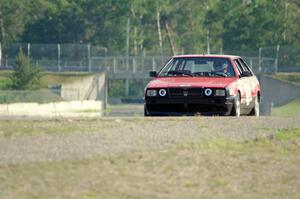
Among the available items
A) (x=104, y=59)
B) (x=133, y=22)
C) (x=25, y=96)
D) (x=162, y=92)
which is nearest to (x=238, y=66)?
(x=162, y=92)

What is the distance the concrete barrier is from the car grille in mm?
27095

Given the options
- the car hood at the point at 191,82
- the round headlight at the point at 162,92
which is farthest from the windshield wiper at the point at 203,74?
the round headlight at the point at 162,92

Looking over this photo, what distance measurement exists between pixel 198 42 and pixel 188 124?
10855 cm

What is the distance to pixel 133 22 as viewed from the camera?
4934 inches

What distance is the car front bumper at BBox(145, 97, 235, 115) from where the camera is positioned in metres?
23.5

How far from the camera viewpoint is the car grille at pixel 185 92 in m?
23.4

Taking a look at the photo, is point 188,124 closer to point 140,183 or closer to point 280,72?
point 140,183

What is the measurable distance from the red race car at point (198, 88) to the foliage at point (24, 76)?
57.4m

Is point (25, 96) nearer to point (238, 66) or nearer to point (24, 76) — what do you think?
point (24, 76)

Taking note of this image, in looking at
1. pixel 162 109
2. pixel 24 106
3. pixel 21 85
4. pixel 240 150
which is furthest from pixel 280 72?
pixel 240 150

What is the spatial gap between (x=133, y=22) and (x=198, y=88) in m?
102

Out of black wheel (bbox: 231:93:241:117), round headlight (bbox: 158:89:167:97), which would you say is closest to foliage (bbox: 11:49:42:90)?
black wheel (bbox: 231:93:241:117)

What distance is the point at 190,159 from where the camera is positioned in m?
13.6

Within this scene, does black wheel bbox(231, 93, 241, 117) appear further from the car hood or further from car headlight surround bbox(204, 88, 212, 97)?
car headlight surround bbox(204, 88, 212, 97)
